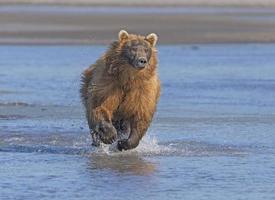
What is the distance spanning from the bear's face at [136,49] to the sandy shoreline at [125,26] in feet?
49.9

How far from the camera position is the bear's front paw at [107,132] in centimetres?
1018

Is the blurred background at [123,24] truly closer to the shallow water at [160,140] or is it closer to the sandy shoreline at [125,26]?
the sandy shoreline at [125,26]

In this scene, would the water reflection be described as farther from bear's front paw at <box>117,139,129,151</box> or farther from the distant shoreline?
the distant shoreline

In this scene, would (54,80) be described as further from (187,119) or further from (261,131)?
(261,131)

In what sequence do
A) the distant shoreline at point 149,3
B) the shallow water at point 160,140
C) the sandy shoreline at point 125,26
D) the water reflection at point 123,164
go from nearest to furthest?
the shallow water at point 160,140 < the water reflection at point 123,164 < the sandy shoreline at point 125,26 < the distant shoreline at point 149,3

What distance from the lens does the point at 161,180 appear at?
879cm

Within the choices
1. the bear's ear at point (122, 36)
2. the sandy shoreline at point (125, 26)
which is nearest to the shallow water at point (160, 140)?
the bear's ear at point (122, 36)

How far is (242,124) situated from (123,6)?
3606 centimetres

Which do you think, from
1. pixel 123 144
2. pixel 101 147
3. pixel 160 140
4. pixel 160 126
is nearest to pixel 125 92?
pixel 123 144

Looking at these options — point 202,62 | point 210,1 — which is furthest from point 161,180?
point 210,1

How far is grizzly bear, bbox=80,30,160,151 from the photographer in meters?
10.2

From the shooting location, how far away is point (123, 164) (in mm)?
Result: 9609

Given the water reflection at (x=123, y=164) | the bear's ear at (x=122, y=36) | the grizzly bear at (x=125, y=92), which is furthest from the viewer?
the bear's ear at (x=122, y=36)

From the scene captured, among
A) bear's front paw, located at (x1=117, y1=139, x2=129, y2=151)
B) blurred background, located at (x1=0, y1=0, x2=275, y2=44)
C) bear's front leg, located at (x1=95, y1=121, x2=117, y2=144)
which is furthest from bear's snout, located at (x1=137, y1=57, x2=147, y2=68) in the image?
blurred background, located at (x1=0, y1=0, x2=275, y2=44)
